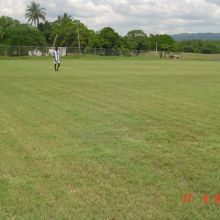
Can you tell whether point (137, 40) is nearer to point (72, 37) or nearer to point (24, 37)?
point (72, 37)

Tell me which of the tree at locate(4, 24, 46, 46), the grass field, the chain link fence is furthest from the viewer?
the tree at locate(4, 24, 46, 46)

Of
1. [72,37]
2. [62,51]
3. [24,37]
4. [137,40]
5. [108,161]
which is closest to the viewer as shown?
[108,161]

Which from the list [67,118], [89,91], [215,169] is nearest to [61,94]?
[89,91]

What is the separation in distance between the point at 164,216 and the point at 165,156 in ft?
7.61

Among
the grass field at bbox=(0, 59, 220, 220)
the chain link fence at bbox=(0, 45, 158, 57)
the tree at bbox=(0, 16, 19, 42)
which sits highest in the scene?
the tree at bbox=(0, 16, 19, 42)

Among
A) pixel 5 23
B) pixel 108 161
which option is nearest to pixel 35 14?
pixel 5 23

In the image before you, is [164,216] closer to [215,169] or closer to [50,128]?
[215,169]

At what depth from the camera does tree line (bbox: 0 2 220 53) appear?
8262 cm

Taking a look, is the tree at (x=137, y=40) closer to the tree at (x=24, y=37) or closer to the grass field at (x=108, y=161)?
the tree at (x=24, y=37)

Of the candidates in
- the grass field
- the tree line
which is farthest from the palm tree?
the grass field

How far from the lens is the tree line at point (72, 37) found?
82625mm

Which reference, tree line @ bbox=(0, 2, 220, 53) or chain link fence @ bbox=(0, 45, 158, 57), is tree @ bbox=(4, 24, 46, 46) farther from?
chain link fence @ bbox=(0, 45, 158, 57)

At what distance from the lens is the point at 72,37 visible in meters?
91.2

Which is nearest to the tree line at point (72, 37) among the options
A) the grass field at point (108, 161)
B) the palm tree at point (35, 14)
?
the palm tree at point (35, 14)
